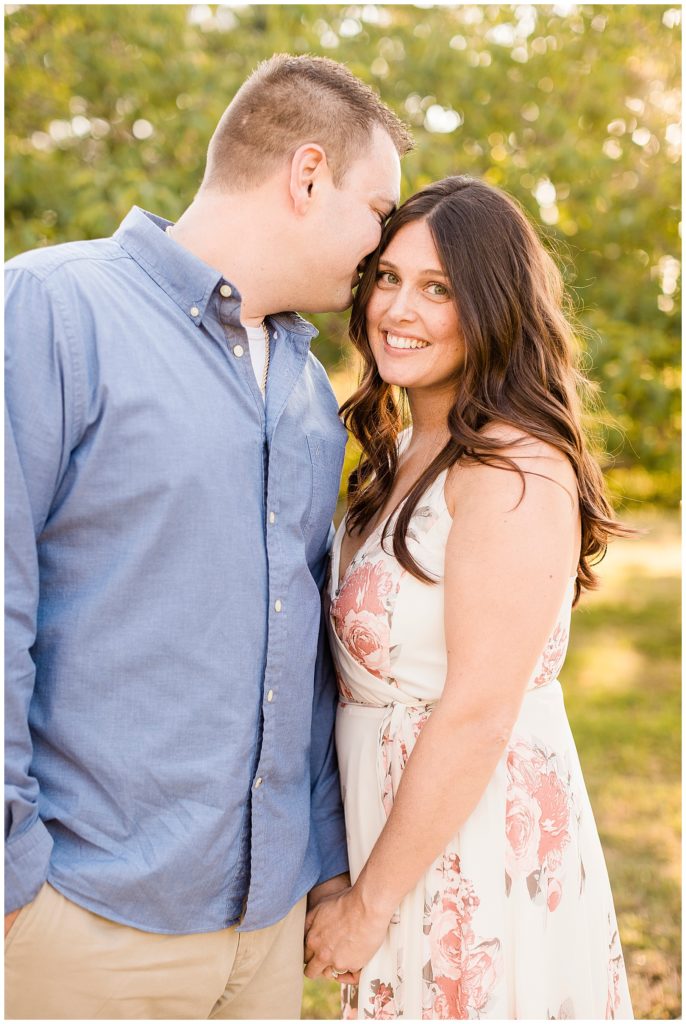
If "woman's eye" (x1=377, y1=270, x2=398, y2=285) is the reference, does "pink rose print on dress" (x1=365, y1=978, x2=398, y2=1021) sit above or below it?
below

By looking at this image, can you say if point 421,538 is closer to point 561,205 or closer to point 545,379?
point 545,379

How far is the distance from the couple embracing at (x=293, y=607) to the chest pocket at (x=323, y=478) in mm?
12

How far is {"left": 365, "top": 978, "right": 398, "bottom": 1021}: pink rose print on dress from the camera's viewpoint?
7.07 feet

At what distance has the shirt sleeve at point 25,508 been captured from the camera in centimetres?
161

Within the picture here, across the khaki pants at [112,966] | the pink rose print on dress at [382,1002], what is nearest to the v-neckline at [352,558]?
the khaki pants at [112,966]

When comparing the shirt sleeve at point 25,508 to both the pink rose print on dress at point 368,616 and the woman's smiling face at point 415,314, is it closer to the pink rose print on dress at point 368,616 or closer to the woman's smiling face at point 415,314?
the pink rose print on dress at point 368,616

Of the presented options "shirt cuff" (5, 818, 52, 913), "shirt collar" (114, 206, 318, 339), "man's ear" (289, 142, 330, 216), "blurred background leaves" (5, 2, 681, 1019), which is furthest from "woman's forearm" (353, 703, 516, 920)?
"blurred background leaves" (5, 2, 681, 1019)

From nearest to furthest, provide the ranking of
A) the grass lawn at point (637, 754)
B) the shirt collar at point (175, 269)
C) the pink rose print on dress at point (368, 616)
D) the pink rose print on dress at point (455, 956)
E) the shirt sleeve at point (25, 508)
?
the shirt sleeve at point (25, 508) < the shirt collar at point (175, 269) < the pink rose print on dress at point (455, 956) < the pink rose print on dress at point (368, 616) < the grass lawn at point (637, 754)

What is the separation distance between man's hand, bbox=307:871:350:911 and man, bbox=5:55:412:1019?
143 millimetres

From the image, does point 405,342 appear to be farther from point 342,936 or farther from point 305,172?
point 342,936

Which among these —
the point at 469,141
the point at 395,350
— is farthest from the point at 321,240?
the point at 469,141

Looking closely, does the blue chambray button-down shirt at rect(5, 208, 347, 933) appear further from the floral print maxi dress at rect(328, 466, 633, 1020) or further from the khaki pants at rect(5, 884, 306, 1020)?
the floral print maxi dress at rect(328, 466, 633, 1020)

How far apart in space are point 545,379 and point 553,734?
2.72 ft

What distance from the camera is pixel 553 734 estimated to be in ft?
7.28
